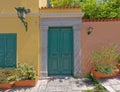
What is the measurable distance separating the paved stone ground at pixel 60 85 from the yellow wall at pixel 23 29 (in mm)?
967

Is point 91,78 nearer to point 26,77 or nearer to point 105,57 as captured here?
point 105,57

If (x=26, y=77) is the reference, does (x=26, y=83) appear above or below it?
below

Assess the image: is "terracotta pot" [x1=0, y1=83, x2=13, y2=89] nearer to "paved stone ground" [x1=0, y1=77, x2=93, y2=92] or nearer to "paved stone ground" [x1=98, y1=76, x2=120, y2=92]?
"paved stone ground" [x1=0, y1=77, x2=93, y2=92]

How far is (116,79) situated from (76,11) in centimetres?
349

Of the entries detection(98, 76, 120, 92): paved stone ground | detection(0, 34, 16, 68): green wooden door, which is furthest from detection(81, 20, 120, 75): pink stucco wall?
detection(0, 34, 16, 68): green wooden door

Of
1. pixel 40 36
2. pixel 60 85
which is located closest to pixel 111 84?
pixel 60 85

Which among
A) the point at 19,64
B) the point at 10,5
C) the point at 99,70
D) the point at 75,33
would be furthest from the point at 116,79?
the point at 10,5

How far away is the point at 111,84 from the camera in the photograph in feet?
28.3

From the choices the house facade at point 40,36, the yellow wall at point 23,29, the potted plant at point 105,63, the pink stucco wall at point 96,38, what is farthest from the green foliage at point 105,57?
the yellow wall at point 23,29

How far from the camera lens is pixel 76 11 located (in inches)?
385

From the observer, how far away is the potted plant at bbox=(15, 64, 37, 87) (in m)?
8.92

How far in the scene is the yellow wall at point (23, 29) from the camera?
32.1 ft

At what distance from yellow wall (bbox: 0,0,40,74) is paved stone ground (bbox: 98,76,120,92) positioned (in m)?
3.07

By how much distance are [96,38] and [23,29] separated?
341 cm
